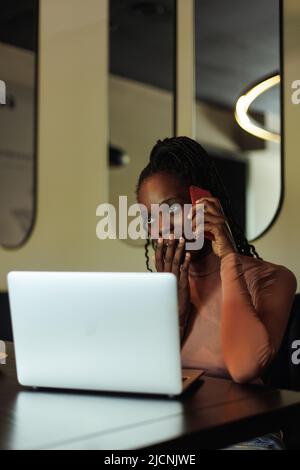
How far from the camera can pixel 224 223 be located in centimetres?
157

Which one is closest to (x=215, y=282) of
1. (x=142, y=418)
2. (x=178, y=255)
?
(x=178, y=255)

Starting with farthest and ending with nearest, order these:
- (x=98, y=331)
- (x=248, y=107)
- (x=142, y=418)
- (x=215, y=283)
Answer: (x=248, y=107)
(x=215, y=283)
(x=98, y=331)
(x=142, y=418)

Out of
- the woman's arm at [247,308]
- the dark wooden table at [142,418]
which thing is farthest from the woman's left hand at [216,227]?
the dark wooden table at [142,418]

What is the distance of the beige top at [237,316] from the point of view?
1.36m

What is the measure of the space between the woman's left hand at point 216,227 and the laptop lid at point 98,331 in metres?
0.42

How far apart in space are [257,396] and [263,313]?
1.00 feet

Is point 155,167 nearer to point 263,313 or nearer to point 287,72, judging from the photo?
point 263,313

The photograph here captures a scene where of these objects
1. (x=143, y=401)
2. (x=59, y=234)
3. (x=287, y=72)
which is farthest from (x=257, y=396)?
(x=59, y=234)

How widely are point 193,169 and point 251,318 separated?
1.87 feet

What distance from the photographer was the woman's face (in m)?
1.72

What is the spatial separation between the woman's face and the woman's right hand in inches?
1.4

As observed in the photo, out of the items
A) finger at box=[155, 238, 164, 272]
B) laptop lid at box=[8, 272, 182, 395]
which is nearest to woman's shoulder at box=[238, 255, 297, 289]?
finger at box=[155, 238, 164, 272]

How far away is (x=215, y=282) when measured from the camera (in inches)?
65.1

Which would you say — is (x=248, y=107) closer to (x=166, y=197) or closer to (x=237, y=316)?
(x=166, y=197)
